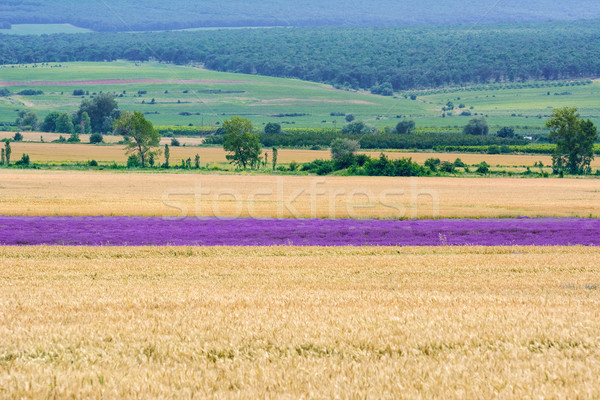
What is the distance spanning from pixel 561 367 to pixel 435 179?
6144 centimetres

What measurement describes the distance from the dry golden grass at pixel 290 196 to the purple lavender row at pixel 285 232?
15.2ft

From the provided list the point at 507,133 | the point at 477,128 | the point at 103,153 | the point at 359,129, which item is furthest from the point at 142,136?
the point at 477,128

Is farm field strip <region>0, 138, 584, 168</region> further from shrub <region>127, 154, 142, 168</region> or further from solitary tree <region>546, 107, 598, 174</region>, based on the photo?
solitary tree <region>546, 107, 598, 174</region>

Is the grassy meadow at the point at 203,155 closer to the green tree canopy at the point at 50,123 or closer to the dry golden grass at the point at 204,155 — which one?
the dry golden grass at the point at 204,155

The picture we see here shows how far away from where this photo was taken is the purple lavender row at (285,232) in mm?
25141

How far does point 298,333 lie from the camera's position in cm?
936

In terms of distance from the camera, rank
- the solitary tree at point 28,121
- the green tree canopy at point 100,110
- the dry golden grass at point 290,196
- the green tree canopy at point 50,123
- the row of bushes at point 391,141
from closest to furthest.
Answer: the dry golden grass at point 290,196
the row of bushes at point 391,141
the green tree canopy at point 50,123
the solitary tree at point 28,121
the green tree canopy at point 100,110

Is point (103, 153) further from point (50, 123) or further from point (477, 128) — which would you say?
point (477, 128)

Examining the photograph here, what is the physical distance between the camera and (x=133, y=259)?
20141 mm

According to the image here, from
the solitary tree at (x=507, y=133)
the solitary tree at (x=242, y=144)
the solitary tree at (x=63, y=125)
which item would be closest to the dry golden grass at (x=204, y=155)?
the solitary tree at (x=242, y=144)

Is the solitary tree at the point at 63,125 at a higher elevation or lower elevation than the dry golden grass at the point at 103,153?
higher

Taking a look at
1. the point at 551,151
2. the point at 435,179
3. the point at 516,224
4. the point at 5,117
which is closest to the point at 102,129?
the point at 5,117

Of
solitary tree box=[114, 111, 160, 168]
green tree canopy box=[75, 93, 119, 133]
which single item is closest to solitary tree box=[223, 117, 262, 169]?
solitary tree box=[114, 111, 160, 168]

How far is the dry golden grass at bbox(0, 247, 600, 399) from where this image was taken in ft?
22.8
